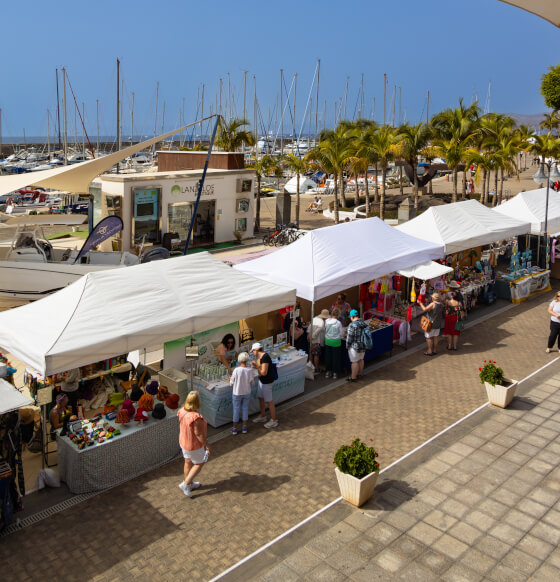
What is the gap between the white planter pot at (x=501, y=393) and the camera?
10.0 m

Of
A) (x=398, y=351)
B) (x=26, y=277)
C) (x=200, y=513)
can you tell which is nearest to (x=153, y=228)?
(x=26, y=277)

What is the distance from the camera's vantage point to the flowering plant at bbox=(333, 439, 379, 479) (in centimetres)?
730

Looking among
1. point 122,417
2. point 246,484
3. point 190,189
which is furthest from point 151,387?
point 190,189

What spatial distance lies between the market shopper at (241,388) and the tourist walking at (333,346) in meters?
2.64

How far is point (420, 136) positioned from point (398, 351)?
2162 centimetres

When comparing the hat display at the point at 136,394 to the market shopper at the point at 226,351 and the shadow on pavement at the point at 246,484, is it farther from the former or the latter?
the shadow on pavement at the point at 246,484

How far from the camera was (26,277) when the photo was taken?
16.2 metres

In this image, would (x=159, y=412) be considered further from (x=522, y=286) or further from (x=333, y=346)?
(x=522, y=286)

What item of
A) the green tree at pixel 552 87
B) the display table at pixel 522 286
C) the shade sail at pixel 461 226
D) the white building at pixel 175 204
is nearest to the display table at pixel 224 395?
the shade sail at pixel 461 226

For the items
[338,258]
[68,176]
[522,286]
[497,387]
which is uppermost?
[68,176]

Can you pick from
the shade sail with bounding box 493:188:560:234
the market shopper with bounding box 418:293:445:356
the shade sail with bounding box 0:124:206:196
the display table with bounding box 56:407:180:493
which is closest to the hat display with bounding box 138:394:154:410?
the display table with bounding box 56:407:180:493

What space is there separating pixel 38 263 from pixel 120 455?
9886 mm

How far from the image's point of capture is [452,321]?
12961 mm

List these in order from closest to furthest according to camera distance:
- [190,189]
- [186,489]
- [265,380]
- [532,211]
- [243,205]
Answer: [186,489] → [265,380] → [532,211] → [190,189] → [243,205]
